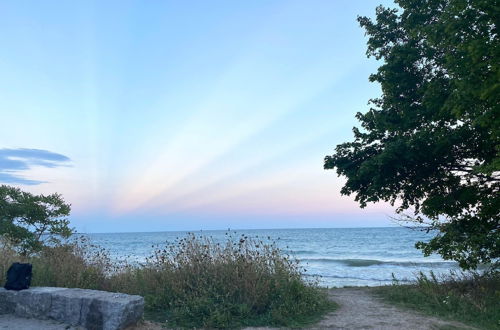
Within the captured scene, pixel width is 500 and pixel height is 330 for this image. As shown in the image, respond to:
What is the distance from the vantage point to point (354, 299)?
998cm

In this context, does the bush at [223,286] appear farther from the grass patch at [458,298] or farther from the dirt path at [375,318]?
the grass patch at [458,298]

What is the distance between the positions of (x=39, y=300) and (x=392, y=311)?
701 centimetres

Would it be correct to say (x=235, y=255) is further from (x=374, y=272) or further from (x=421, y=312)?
(x=374, y=272)

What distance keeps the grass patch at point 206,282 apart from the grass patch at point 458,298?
217 cm

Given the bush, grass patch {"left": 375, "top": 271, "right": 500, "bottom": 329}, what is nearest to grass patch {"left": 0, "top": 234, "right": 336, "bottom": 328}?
the bush

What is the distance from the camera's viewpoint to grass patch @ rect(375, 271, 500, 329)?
7996 mm

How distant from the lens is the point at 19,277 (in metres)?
8.07

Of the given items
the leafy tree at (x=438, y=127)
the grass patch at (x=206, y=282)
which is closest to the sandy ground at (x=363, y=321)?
the grass patch at (x=206, y=282)

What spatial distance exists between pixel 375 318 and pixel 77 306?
5.53 m

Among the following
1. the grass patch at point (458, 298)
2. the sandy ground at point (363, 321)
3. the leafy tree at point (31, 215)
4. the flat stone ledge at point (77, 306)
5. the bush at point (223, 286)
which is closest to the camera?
the flat stone ledge at point (77, 306)

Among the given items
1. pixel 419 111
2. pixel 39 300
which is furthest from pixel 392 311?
pixel 39 300

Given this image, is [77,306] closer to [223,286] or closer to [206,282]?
[206,282]

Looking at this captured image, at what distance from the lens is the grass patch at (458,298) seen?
26.2 ft

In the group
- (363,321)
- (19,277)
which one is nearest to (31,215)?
(19,277)
